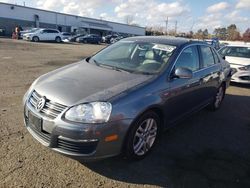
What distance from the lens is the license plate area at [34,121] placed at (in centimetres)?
316

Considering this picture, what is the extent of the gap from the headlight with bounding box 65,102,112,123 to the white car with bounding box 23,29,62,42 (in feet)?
106

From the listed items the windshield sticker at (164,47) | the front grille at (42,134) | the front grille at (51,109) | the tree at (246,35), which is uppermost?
the tree at (246,35)

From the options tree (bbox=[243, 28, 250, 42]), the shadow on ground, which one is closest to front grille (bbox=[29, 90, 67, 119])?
the shadow on ground

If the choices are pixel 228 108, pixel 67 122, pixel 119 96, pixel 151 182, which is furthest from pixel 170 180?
pixel 228 108

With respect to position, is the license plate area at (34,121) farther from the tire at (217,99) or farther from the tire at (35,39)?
the tire at (35,39)

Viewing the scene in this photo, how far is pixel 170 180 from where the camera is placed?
3240 mm

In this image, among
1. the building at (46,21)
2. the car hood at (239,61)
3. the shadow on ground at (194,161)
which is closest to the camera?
the shadow on ground at (194,161)

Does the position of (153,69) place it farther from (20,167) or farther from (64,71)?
(20,167)

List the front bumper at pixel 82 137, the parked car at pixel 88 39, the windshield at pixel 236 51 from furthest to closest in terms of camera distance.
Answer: the parked car at pixel 88 39, the windshield at pixel 236 51, the front bumper at pixel 82 137

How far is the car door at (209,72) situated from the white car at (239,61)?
12.2ft

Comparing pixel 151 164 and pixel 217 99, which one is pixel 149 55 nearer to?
pixel 151 164

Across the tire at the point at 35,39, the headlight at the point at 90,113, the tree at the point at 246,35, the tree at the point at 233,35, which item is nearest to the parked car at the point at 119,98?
the headlight at the point at 90,113

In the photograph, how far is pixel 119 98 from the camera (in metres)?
3.09

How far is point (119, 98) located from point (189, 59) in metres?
2.04
